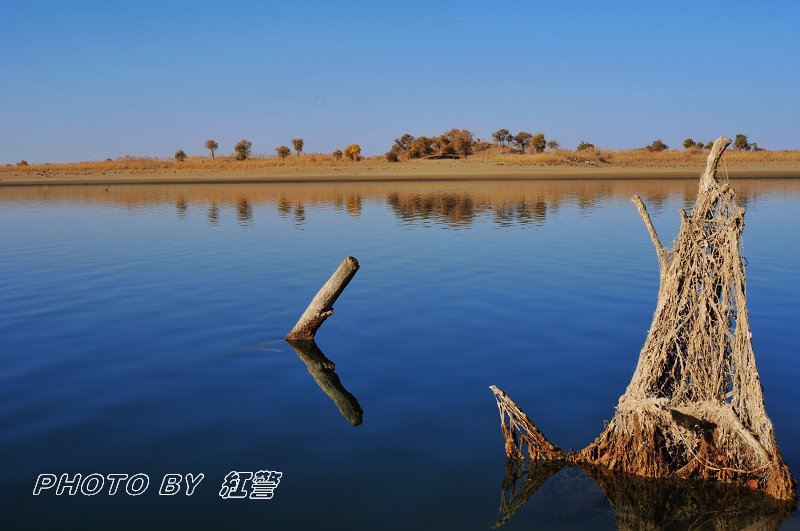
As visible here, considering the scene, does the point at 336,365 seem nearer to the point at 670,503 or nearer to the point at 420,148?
the point at 670,503

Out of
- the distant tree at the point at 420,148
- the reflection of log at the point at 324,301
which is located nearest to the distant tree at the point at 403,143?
the distant tree at the point at 420,148

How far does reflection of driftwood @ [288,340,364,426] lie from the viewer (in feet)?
30.9

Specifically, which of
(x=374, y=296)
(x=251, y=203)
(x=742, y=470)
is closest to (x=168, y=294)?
(x=374, y=296)

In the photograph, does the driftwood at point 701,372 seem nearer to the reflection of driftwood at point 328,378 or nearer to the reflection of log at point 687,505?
the reflection of log at point 687,505

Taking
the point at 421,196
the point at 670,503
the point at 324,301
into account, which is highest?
the point at 324,301

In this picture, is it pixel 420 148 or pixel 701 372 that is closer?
pixel 701 372

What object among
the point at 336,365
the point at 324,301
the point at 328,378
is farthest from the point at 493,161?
the point at 328,378

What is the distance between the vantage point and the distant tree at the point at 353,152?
8356 cm

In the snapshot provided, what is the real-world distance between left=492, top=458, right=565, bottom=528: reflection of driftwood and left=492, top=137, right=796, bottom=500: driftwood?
0.67 metres

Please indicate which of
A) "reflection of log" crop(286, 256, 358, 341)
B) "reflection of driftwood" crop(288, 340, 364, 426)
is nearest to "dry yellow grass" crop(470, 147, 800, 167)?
"reflection of log" crop(286, 256, 358, 341)

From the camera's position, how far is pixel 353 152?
8381 centimetres

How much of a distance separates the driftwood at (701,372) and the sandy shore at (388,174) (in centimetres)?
5979

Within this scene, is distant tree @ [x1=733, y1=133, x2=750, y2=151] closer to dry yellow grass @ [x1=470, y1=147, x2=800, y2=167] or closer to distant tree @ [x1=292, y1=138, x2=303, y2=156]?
dry yellow grass @ [x1=470, y1=147, x2=800, y2=167]

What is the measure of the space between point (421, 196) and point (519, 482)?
41711 millimetres
